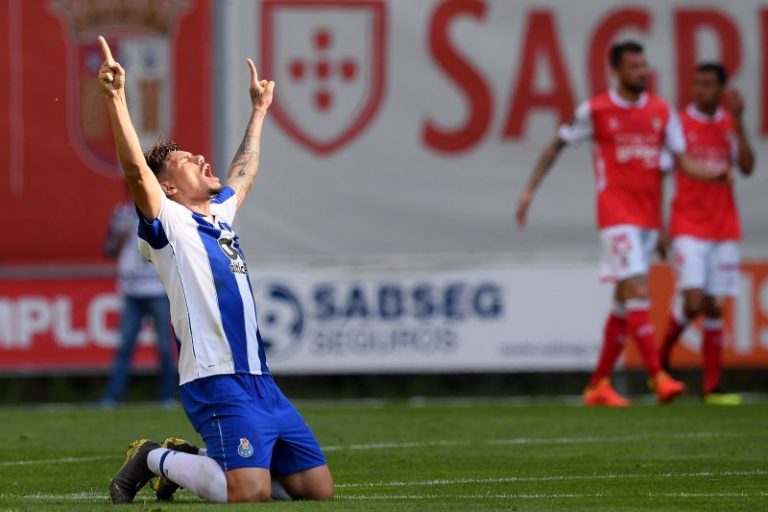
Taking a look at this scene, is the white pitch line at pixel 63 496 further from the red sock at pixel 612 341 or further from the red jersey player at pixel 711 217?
the red jersey player at pixel 711 217

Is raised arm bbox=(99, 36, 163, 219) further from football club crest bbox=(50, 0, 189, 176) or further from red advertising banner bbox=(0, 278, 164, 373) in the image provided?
football club crest bbox=(50, 0, 189, 176)

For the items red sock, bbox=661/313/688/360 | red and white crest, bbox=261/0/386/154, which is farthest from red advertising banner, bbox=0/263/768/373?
red and white crest, bbox=261/0/386/154

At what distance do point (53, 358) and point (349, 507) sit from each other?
9.48 m

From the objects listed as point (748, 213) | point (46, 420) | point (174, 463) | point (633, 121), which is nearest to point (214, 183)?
point (174, 463)

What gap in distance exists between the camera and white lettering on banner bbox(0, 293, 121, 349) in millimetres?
15984

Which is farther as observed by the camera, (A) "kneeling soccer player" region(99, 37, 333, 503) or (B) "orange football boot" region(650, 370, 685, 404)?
(B) "orange football boot" region(650, 370, 685, 404)

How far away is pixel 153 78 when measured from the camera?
16.7 meters

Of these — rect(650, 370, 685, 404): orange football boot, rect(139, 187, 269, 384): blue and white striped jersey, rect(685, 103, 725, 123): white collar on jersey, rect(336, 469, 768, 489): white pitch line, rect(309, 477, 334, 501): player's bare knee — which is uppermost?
rect(685, 103, 725, 123): white collar on jersey

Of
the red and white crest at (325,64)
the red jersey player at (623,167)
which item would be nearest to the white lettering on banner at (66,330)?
the red and white crest at (325,64)

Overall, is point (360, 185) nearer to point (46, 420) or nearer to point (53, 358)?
point (53, 358)

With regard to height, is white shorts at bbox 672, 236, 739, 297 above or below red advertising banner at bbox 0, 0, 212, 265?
below

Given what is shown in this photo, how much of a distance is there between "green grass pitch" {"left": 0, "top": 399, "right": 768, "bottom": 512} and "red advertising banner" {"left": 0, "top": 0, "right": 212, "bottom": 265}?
2833 mm

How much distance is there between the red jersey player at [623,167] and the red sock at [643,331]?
2.8 inches

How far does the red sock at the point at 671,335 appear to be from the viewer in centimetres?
1416
